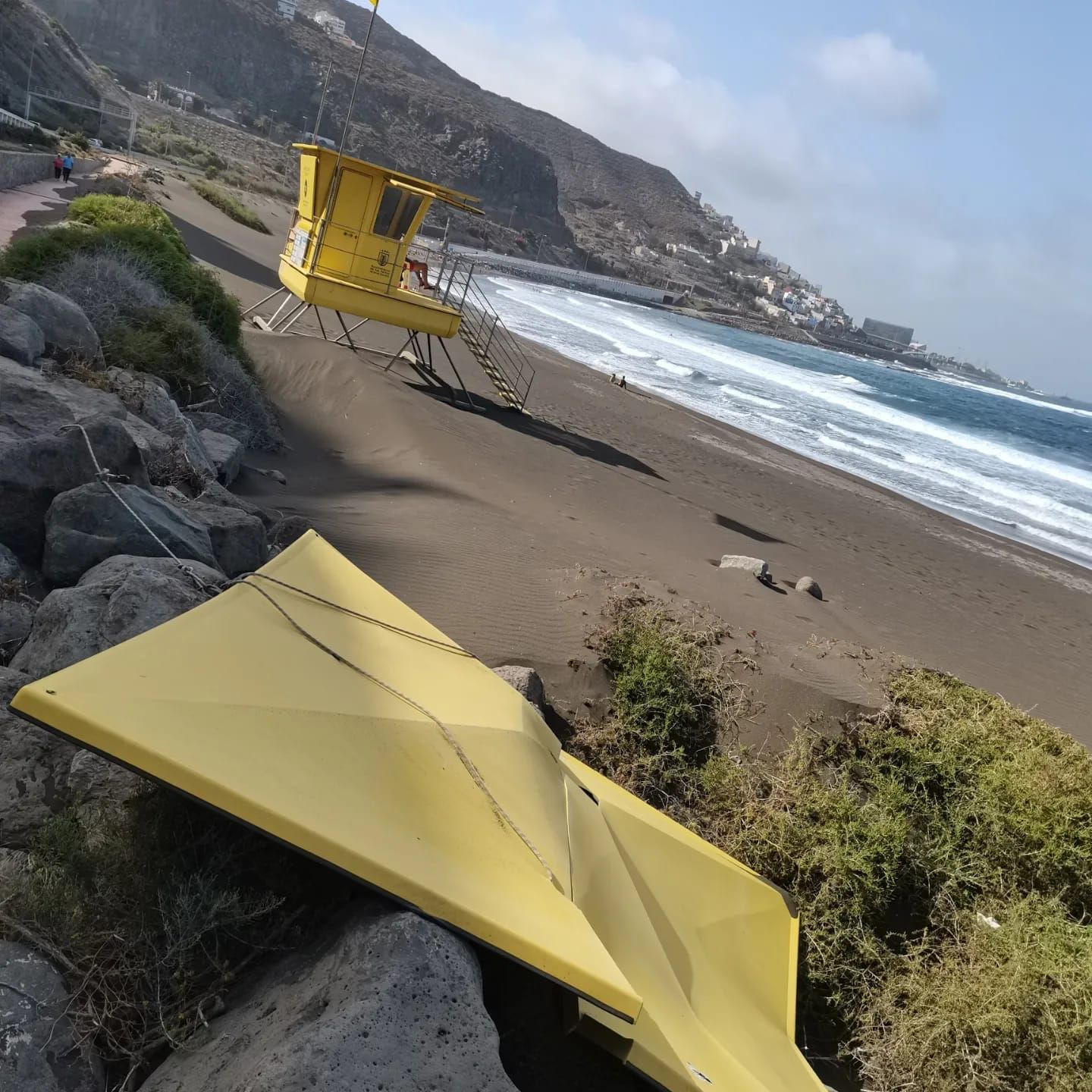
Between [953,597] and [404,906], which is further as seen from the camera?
[953,597]

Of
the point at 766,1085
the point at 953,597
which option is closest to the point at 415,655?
the point at 766,1085

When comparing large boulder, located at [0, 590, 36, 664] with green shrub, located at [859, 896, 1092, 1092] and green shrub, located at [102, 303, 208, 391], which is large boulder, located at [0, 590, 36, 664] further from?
green shrub, located at [102, 303, 208, 391]

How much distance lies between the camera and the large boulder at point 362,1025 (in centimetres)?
252

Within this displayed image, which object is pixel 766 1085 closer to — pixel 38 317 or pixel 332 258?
pixel 38 317

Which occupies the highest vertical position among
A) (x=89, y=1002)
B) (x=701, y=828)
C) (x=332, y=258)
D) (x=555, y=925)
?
(x=332, y=258)

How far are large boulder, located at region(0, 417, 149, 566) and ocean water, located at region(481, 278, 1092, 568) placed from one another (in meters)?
23.4

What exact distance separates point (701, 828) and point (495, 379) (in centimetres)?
1532

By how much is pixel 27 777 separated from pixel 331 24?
182 m

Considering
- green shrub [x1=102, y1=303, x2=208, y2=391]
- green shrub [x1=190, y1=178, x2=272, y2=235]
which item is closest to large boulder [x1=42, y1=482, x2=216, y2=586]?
green shrub [x1=102, y1=303, x2=208, y2=391]

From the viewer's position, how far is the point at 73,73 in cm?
5194

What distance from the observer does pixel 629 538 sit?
42.7 feet

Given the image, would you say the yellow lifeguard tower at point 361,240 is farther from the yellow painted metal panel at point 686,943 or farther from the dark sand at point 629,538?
the yellow painted metal panel at point 686,943

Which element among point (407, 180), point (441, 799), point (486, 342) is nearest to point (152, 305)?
point (407, 180)

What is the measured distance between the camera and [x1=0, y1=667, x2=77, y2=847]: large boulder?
3469 millimetres
